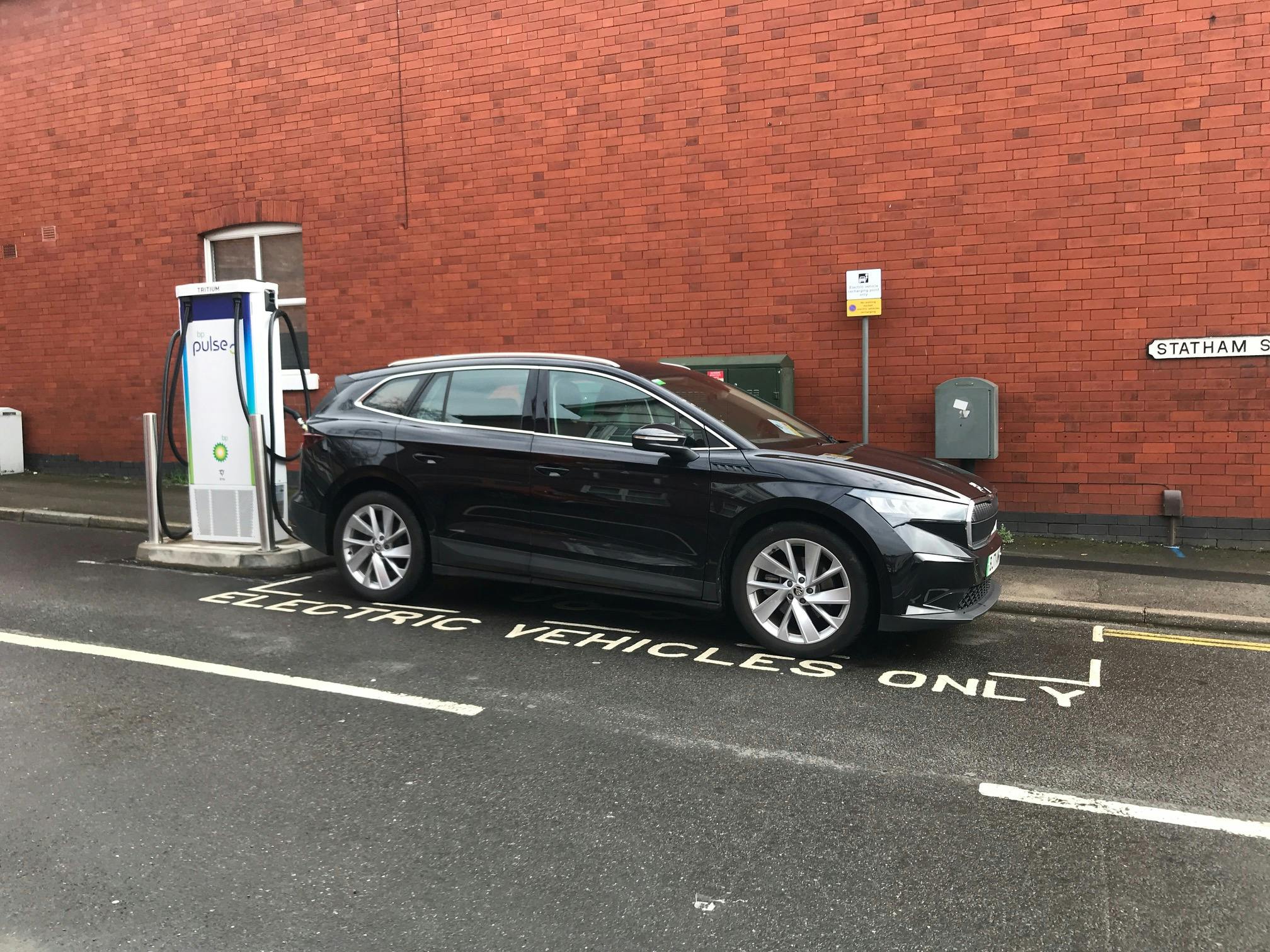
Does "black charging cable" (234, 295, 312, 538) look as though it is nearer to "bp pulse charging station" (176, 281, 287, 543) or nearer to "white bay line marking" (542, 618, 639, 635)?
"bp pulse charging station" (176, 281, 287, 543)

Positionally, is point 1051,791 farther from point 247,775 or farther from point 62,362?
point 62,362

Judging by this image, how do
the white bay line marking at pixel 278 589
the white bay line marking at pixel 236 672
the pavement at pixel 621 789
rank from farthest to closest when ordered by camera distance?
the white bay line marking at pixel 278 589
the white bay line marking at pixel 236 672
the pavement at pixel 621 789

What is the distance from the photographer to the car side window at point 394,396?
22.7 ft

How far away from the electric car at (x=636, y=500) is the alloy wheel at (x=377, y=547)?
12 mm

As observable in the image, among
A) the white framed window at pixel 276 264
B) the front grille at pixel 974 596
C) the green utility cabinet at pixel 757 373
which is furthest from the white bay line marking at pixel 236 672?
the white framed window at pixel 276 264

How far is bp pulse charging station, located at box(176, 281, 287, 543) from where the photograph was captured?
805cm

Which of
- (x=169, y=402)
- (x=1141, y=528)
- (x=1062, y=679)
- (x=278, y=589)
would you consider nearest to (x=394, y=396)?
(x=278, y=589)

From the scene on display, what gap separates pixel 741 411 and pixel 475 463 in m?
1.73

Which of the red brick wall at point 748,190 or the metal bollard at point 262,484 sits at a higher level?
the red brick wall at point 748,190

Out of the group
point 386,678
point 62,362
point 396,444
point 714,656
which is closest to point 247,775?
point 386,678

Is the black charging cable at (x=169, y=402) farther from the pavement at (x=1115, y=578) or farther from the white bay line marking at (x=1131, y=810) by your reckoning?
the white bay line marking at (x=1131, y=810)

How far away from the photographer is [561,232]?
10.8 meters

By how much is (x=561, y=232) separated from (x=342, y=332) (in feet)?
10.1

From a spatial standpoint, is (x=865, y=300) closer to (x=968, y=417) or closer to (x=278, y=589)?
(x=968, y=417)
